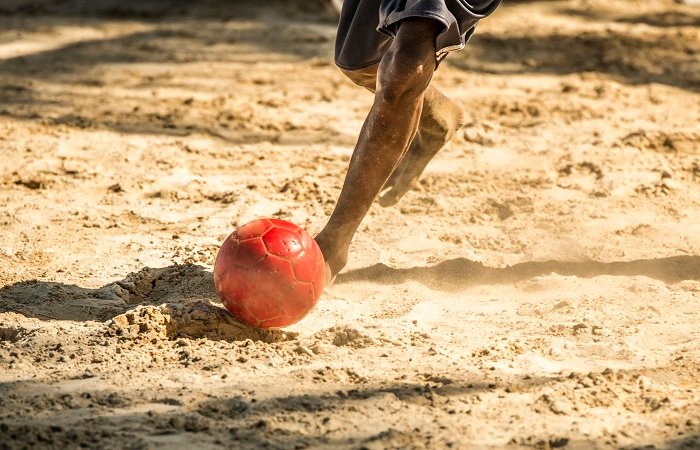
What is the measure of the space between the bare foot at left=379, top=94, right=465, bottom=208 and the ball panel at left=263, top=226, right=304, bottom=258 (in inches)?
43.0

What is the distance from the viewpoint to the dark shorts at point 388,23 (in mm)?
3574

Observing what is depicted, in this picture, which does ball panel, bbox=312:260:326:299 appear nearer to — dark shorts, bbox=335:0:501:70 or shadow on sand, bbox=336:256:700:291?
shadow on sand, bbox=336:256:700:291

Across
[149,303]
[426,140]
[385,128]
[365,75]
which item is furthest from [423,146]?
[149,303]

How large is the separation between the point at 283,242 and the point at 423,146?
1.29 meters

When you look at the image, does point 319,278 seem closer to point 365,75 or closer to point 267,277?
point 267,277

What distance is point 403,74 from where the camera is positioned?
11.8 feet

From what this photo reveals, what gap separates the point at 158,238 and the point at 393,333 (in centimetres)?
145

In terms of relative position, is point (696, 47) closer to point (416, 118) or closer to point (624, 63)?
point (624, 63)

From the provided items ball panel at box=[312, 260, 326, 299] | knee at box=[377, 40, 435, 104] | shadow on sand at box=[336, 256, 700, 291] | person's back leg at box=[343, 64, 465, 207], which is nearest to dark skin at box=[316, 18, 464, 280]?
knee at box=[377, 40, 435, 104]

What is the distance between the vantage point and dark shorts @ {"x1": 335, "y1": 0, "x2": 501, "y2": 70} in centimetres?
357

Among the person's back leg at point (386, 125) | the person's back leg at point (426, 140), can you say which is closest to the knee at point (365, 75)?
the person's back leg at point (426, 140)

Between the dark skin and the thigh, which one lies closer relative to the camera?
the dark skin

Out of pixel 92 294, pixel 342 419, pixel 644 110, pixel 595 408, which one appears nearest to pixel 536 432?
pixel 595 408

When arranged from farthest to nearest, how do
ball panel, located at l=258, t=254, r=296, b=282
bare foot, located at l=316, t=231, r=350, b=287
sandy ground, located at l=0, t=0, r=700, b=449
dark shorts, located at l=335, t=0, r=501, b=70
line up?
bare foot, located at l=316, t=231, r=350, b=287 → dark shorts, located at l=335, t=0, r=501, b=70 → ball panel, located at l=258, t=254, r=296, b=282 → sandy ground, located at l=0, t=0, r=700, b=449
